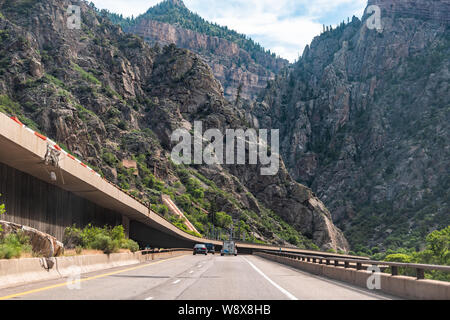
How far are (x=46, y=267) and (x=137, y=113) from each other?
150m

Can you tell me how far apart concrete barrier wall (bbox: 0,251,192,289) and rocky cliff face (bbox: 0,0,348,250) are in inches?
3487

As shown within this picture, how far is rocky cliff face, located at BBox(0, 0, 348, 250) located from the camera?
11762 cm

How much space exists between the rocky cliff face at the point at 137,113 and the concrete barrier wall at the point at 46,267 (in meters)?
88.6

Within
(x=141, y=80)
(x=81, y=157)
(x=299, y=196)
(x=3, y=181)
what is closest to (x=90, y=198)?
(x=3, y=181)

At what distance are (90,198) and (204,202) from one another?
361 ft

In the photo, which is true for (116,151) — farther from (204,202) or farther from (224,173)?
(224,173)

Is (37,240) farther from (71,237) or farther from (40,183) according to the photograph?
(71,237)

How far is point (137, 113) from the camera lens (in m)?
164

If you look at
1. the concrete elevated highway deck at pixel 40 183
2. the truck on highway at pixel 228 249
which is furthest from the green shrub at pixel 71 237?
the truck on highway at pixel 228 249

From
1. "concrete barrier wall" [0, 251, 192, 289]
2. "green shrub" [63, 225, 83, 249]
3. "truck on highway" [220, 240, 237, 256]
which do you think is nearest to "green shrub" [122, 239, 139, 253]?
"green shrub" [63, 225, 83, 249]

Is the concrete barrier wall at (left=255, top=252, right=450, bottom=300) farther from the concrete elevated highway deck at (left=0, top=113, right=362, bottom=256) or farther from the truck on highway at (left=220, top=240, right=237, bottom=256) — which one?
the truck on highway at (left=220, top=240, right=237, bottom=256)

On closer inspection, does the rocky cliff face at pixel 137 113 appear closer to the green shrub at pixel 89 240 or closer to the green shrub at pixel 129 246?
the green shrub at pixel 129 246

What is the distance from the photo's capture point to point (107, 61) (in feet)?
571

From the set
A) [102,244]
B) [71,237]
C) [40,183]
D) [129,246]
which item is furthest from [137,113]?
[40,183]
